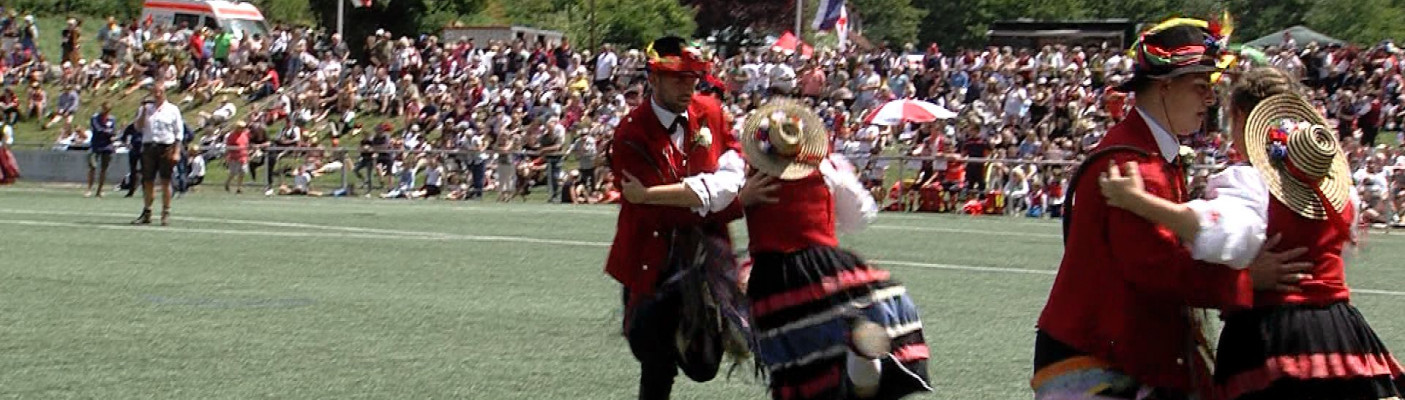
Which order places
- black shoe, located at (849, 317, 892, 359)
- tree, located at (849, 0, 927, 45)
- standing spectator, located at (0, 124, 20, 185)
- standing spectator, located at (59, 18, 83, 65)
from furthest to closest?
1. tree, located at (849, 0, 927, 45)
2. standing spectator, located at (59, 18, 83, 65)
3. standing spectator, located at (0, 124, 20, 185)
4. black shoe, located at (849, 317, 892, 359)

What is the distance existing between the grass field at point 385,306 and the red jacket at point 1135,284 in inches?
40.4

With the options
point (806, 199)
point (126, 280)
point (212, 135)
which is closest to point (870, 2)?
point (212, 135)

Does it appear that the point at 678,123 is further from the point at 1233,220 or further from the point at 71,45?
the point at 71,45

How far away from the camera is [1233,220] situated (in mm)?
4867

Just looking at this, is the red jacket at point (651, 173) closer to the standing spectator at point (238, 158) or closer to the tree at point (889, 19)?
the standing spectator at point (238, 158)

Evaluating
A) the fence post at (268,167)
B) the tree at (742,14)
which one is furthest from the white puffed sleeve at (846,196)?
the tree at (742,14)

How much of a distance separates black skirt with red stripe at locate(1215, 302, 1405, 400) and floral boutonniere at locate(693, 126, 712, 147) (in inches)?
108

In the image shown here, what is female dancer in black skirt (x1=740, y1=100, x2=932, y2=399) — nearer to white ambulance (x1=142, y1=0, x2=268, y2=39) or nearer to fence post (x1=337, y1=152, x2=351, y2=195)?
fence post (x1=337, y1=152, x2=351, y2=195)

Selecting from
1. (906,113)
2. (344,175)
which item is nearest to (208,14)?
(344,175)

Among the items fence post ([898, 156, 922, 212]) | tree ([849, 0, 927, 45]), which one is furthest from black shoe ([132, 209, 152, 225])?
tree ([849, 0, 927, 45])

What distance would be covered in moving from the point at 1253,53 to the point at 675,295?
2.67 meters

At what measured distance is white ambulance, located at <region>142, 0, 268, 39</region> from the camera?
5875 cm

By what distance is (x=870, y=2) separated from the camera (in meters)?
106

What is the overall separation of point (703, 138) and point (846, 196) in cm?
74
